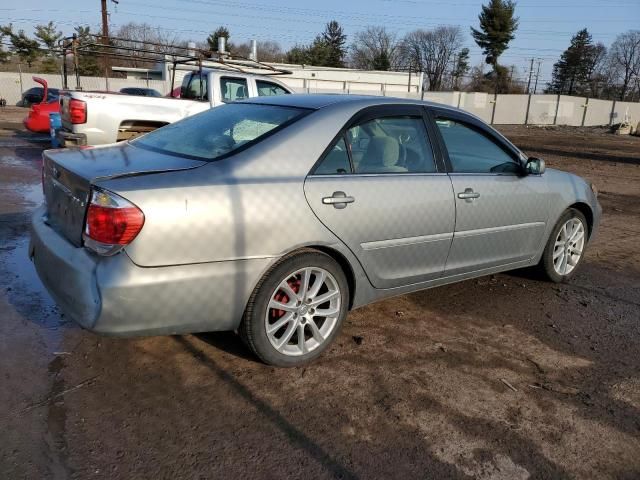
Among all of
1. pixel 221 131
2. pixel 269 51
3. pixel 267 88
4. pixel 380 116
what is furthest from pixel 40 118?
pixel 269 51

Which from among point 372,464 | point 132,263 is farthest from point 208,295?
point 372,464

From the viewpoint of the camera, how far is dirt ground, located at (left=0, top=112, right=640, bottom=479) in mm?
2484

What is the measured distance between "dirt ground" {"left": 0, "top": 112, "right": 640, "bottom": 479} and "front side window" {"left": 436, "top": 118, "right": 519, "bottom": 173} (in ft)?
3.74

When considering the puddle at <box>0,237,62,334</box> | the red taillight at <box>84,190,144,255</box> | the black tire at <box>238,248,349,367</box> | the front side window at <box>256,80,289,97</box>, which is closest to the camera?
the red taillight at <box>84,190,144,255</box>

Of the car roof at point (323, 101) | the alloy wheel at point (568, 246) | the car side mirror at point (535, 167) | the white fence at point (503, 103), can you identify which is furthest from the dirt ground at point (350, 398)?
the white fence at point (503, 103)

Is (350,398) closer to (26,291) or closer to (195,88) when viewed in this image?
(26,291)

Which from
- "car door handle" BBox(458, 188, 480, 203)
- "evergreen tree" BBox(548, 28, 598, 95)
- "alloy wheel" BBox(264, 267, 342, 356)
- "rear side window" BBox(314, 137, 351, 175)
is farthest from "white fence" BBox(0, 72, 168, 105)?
"evergreen tree" BBox(548, 28, 598, 95)

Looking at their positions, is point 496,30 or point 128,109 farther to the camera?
point 496,30

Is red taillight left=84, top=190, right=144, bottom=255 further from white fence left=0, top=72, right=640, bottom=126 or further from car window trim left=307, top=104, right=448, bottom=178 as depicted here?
white fence left=0, top=72, right=640, bottom=126

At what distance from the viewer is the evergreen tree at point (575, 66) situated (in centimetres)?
7712

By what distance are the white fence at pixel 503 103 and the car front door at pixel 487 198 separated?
2998cm

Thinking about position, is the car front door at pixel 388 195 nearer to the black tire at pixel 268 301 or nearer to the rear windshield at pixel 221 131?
the black tire at pixel 268 301

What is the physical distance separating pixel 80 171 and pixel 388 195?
6.01 feet

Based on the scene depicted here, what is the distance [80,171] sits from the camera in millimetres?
2986
